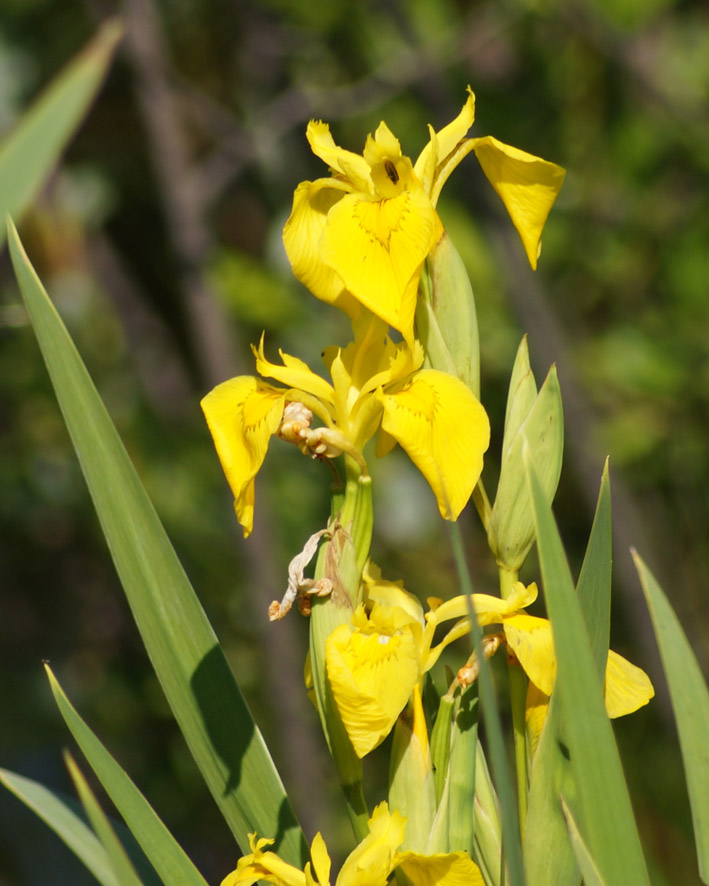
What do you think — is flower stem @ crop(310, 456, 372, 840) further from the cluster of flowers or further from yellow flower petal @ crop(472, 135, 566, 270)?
yellow flower petal @ crop(472, 135, 566, 270)

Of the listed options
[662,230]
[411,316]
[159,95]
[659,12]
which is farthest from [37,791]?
[659,12]

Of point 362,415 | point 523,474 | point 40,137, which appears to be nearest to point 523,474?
point 523,474

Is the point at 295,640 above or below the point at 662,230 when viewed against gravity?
below

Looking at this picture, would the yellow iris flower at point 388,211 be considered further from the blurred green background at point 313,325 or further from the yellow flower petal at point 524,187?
the blurred green background at point 313,325

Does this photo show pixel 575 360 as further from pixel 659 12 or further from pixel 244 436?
pixel 244 436

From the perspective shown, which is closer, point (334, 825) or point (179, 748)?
point (334, 825)

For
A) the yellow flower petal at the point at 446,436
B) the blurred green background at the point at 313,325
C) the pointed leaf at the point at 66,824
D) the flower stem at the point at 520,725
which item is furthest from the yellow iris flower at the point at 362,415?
the blurred green background at the point at 313,325
